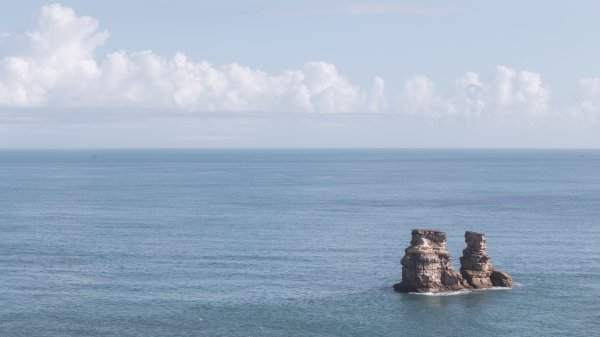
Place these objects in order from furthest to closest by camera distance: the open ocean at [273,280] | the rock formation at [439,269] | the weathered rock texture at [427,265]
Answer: the rock formation at [439,269]
the weathered rock texture at [427,265]
the open ocean at [273,280]

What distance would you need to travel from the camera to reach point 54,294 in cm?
11281

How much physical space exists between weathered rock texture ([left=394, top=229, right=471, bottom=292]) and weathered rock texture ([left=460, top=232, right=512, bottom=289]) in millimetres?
3824

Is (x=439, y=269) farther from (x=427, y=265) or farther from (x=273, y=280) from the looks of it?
(x=273, y=280)

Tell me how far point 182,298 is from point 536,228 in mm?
92135

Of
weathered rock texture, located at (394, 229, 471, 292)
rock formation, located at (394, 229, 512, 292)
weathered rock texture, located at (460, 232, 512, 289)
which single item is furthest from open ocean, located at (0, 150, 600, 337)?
weathered rock texture, located at (460, 232, 512, 289)

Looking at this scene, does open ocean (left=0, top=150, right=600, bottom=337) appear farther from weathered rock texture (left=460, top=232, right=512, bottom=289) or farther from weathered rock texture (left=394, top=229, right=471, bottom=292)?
weathered rock texture (left=460, top=232, right=512, bottom=289)

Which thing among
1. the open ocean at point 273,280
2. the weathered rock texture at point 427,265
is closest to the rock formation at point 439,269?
the weathered rock texture at point 427,265

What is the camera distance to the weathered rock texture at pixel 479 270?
117625mm

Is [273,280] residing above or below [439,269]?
below

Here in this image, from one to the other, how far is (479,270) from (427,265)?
978 cm

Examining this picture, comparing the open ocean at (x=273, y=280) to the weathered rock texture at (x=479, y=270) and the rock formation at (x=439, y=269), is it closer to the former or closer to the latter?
the rock formation at (x=439, y=269)

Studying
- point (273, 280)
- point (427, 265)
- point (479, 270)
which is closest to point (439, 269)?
point (427, 265)

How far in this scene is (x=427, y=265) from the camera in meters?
114

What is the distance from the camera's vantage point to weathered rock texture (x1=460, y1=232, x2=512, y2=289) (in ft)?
386
